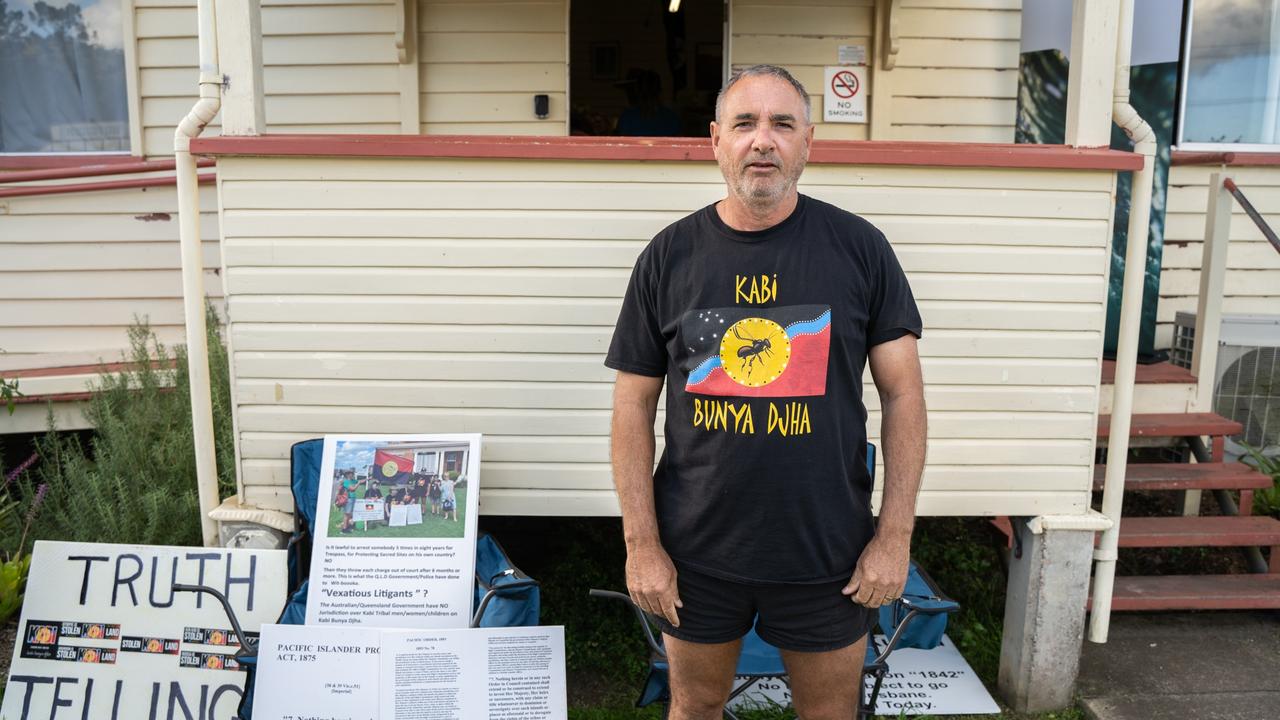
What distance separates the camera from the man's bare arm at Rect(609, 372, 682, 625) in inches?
85.8

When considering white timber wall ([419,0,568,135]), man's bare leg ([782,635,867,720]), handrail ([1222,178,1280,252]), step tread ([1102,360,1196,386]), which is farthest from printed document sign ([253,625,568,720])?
handrail ([1222,178,1280,252])

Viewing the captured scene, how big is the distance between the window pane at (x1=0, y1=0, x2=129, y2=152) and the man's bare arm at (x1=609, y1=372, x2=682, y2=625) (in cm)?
453

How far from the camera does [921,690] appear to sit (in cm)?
353

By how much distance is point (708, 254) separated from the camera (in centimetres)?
214

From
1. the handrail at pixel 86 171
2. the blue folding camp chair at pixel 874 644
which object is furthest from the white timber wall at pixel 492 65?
the blue folding camp chair at pixel 874 644

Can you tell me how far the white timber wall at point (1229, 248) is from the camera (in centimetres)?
527

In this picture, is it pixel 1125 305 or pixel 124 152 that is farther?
pixel 124 152

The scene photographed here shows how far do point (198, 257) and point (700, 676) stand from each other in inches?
86.5

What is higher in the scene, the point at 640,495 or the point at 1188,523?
the point at 640,495

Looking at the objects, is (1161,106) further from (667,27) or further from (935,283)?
(667,27)

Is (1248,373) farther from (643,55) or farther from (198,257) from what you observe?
(643,55)

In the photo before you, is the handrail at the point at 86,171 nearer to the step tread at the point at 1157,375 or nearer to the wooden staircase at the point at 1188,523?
the step tread at the point at 1157,375

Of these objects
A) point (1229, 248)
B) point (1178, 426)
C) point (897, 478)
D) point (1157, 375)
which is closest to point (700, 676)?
point (897, 478)

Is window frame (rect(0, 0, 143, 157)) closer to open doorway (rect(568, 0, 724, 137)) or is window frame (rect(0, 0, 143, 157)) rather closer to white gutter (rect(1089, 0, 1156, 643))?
open doorway (rect(568, 0, 724, 137))
